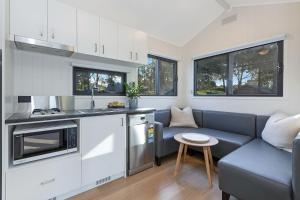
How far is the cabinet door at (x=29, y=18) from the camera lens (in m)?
1.63

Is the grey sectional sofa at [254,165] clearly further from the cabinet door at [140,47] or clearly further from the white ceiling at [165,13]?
the white ceiling at [165,13]

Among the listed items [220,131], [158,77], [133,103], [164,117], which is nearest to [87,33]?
[133,103]

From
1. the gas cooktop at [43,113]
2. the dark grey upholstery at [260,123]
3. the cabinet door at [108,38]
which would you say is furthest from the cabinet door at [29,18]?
the dark grey upholstery at [260,123]

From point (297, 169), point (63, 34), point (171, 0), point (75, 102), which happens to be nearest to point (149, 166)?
point (75, 102)

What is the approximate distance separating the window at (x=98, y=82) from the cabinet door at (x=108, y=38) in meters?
0.49

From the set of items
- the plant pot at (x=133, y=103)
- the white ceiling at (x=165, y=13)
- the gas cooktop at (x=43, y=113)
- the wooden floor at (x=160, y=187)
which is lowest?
the wooden floor at (x=160, y=187)

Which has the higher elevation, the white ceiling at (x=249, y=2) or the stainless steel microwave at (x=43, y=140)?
the white ceiling at (x=249, y=2)

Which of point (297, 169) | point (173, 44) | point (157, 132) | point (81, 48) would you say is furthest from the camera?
point (173, 44)

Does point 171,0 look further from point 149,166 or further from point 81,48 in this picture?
point 149,166

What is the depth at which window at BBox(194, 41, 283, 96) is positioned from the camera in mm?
2604

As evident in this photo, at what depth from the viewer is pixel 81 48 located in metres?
2.07

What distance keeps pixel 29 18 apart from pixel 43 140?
1.35m

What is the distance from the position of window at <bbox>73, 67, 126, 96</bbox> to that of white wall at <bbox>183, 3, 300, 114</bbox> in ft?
6.36

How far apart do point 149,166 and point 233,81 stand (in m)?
2.35
